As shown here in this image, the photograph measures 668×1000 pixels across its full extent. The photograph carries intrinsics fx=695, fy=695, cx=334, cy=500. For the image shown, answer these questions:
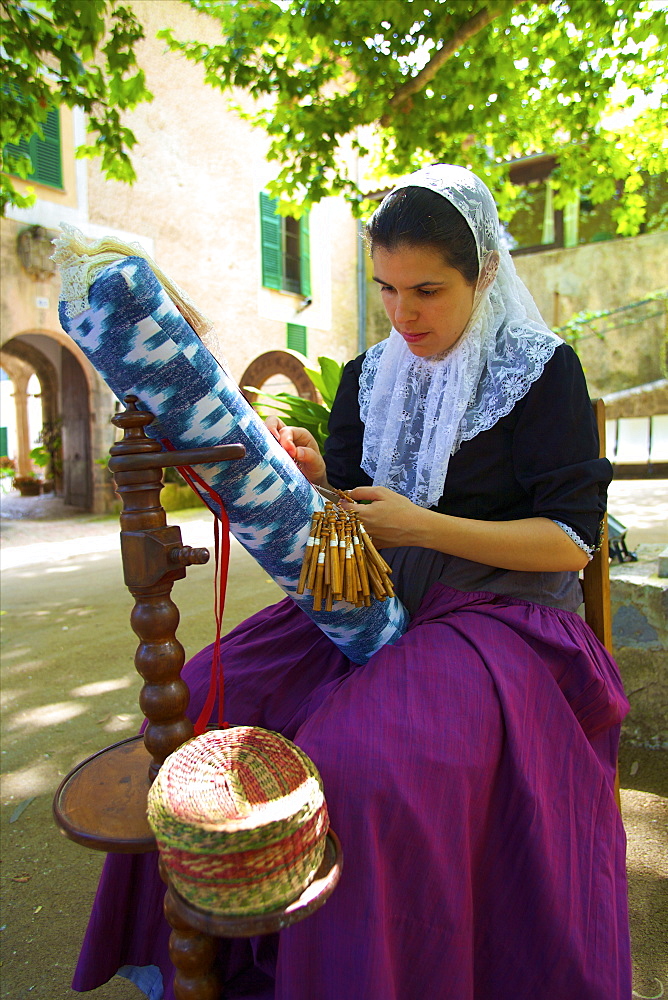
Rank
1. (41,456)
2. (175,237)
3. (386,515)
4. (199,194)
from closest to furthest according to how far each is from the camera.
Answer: (386,515), (175,237), (199,194), (41,456)

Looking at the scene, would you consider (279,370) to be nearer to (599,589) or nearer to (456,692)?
(599,589)

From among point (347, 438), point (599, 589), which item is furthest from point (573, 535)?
point (347, 438)

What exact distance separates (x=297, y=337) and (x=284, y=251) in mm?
1343

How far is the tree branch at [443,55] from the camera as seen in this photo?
12.9ft

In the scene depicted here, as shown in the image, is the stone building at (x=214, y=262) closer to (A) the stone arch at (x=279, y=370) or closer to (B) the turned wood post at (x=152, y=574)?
(A) the stone arch at (x=279, y=370)

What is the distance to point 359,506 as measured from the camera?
1288 mm

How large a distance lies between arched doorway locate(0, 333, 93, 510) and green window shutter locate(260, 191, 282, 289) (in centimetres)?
317

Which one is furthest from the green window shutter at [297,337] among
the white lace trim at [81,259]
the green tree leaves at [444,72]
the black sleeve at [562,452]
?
the white lace trim at [81,259]

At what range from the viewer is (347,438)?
1.86 meters

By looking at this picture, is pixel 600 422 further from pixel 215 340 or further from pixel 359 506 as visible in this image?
pixel 215 340

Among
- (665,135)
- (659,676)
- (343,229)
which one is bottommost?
(659,676)

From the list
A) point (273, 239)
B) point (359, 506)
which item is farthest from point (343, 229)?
point (359, 506)

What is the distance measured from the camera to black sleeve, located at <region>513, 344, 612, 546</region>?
1.38 m

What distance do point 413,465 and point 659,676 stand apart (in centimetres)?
141
